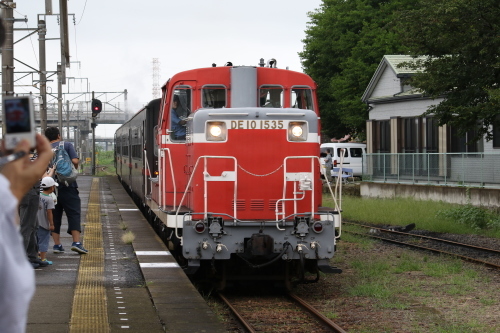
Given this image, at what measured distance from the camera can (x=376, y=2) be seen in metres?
51.8

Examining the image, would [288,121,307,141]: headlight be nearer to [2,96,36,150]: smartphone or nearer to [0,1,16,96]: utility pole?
[0,1,16,96]: utility pole

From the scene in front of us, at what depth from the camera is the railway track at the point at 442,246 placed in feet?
46.6

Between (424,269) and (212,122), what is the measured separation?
4822 millimetres

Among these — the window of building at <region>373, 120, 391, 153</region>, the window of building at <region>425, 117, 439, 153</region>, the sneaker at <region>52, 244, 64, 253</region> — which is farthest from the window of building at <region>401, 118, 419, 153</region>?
the sneaker at <region>52, 244, 64, 253</region>

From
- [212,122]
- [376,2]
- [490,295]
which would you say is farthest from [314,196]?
[376,2]

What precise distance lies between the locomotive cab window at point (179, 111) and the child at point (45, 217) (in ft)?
6.10

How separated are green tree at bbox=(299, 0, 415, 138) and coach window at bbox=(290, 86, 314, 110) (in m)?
35.6

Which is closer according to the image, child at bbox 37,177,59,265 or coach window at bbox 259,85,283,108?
child at bbox 37,177,59,265

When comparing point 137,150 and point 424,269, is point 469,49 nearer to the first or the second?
point 424,269

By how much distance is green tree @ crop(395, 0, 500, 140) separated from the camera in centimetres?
1738

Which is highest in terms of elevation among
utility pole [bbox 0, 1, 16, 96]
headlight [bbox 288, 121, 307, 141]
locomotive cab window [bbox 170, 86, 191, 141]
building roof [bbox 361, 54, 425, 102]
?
building roof [bbox 361, 54, 425, 102]

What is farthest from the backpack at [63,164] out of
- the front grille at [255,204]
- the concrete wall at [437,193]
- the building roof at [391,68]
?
the building roof at [391,68]

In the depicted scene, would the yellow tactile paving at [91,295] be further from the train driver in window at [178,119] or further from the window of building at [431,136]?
the window of building at [431,136]

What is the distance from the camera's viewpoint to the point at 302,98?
11453 mm
